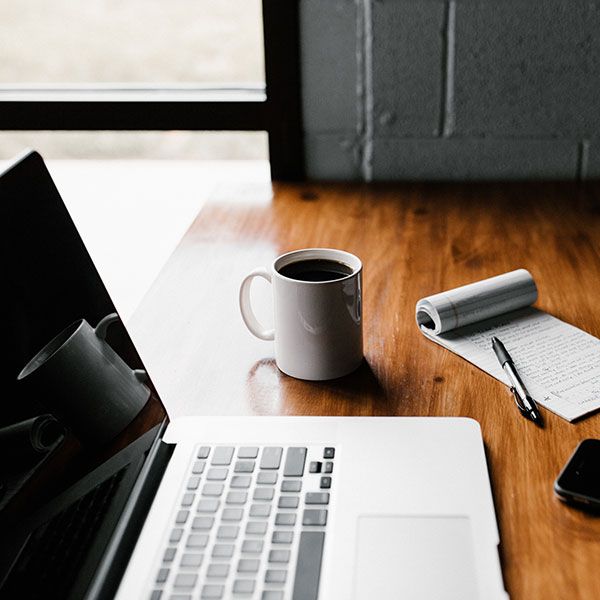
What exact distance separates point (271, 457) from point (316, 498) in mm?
67

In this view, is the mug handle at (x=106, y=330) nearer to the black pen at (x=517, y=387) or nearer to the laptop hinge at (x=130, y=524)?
the laptop hinge at (x=130, y=524)

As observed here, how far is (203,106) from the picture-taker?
1.51 meters

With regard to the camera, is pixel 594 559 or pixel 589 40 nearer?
pixel 594 559

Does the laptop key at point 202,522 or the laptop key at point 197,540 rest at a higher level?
the laptop key at point 197,540

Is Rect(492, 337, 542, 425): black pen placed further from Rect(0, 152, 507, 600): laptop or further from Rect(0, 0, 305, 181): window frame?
Rect(0, 0, 305, 181): window frame

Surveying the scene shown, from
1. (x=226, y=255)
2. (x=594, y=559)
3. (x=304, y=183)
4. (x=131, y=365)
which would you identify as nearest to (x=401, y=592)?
(x=594, y=559)

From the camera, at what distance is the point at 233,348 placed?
918 mm

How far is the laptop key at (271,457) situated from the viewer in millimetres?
700

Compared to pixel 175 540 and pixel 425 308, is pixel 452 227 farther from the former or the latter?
pixel 175 540

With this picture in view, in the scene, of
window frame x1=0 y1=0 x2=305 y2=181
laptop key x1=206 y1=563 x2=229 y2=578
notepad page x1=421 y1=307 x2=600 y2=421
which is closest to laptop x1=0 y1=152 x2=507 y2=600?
laptop key x1=206 y1=563 x2=229 y2=578

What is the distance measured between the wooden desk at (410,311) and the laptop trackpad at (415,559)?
4cm

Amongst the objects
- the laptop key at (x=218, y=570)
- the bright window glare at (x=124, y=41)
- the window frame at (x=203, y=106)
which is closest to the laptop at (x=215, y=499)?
the laptop key at (x=218, y=570)

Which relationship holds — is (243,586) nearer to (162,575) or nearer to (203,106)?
(162,575)

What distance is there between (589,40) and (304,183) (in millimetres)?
542
